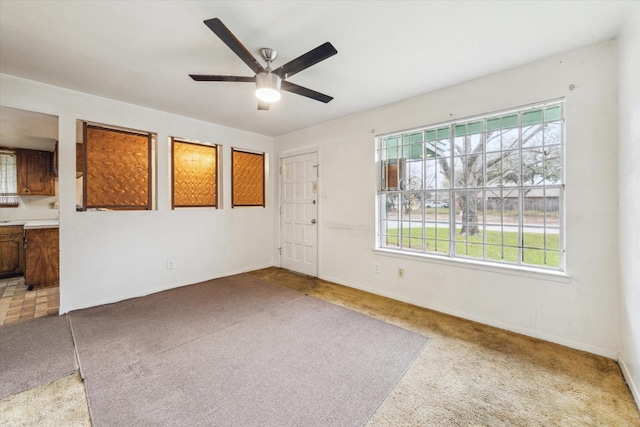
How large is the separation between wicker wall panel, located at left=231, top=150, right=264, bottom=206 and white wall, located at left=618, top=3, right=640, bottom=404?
4.40 m

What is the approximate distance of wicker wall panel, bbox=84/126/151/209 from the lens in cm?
312

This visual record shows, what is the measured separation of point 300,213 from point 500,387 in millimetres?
3400

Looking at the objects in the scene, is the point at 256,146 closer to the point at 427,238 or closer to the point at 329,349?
the point at 427,238

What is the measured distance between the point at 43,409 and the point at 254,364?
1.22 m

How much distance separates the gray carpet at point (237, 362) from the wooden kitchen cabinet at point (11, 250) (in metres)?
2.75

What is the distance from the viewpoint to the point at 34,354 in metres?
2.08

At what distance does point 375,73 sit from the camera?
8.18 ft

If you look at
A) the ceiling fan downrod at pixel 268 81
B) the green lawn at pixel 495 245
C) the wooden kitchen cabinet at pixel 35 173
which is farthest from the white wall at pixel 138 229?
the wooden kitchen cabinet at pixel 35 173

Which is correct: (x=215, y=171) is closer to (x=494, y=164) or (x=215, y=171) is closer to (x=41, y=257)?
(x=41, y=257)

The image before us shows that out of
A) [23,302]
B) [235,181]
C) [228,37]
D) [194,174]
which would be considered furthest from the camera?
[235,181]

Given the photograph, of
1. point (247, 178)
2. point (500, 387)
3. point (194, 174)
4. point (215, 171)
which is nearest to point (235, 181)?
point (247, 178)

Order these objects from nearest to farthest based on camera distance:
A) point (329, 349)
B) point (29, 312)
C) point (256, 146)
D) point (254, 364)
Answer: point (254, 364), point (329, 349), point (29, 312), point (256, 146)

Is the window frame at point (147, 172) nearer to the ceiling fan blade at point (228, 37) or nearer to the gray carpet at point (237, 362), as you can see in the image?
the gray carpet at point (237, 362)

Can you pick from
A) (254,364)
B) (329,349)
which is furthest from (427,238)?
(254,364)
